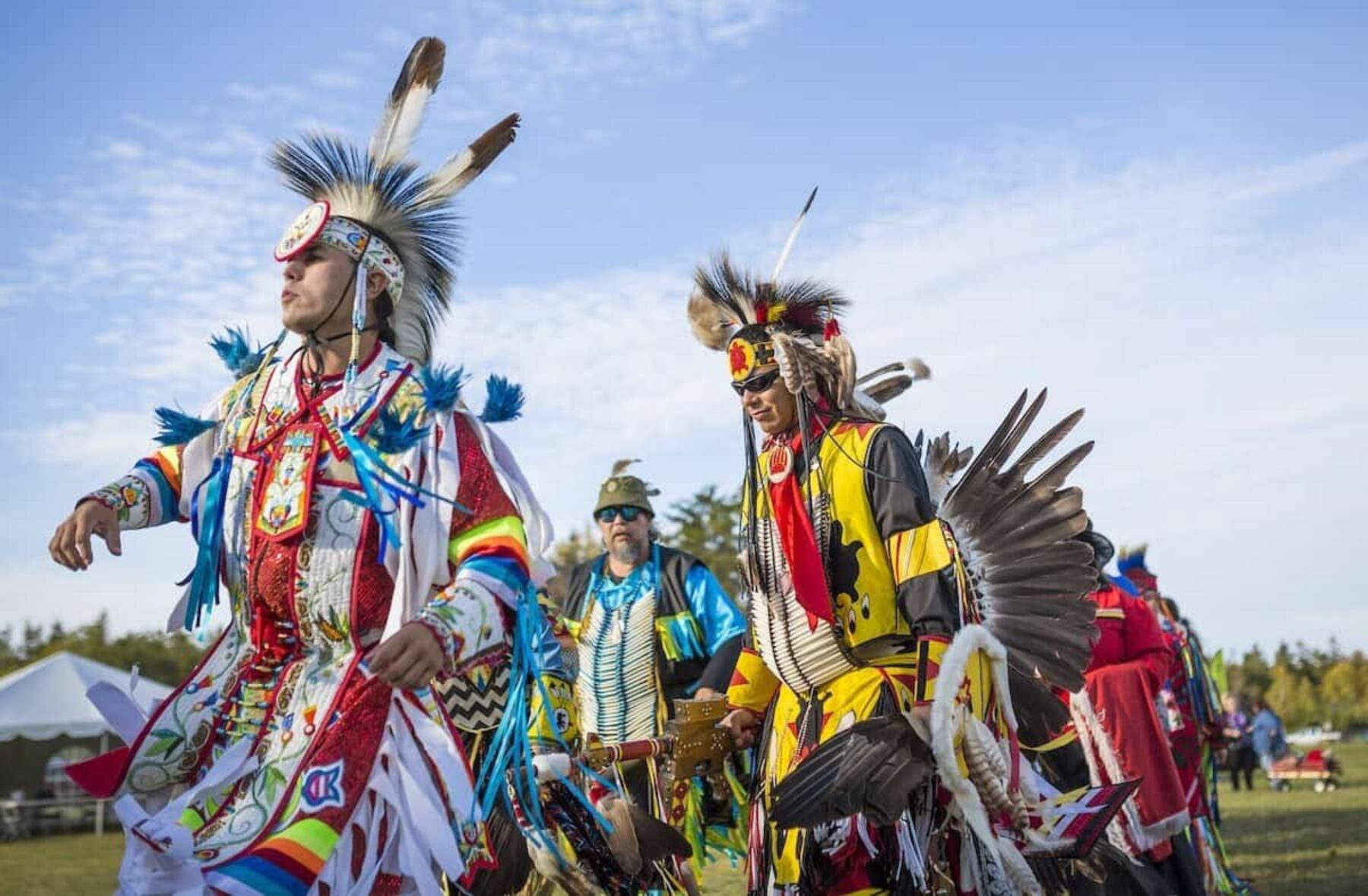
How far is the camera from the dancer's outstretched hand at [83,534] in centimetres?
279

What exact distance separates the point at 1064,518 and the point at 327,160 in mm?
2213

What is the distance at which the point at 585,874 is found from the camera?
154 inches

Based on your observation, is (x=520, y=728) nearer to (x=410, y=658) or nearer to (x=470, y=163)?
(x=410, y=658)

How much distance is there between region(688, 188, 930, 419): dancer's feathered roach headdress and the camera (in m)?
3.88

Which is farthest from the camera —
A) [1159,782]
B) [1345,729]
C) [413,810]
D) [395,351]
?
[1345,729]

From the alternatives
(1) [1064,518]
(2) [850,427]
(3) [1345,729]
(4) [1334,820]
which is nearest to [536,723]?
(2) [850,427]

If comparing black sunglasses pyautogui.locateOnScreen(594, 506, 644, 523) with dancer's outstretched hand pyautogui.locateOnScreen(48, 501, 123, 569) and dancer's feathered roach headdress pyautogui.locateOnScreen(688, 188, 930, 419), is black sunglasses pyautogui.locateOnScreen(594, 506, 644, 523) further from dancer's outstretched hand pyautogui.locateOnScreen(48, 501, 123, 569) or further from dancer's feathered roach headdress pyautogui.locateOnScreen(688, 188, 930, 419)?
dancer's outstretched hand pyautogui.locateOnScreen(48, 501, 123, 569)

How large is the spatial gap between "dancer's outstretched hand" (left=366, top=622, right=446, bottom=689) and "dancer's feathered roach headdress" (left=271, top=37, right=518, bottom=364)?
947mm

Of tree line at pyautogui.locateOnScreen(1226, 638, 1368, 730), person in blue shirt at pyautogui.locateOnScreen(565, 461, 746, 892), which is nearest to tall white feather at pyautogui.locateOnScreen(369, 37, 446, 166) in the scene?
person in blue shirt at pyautogui.locateOnScreen(565, 461, 746, 892)

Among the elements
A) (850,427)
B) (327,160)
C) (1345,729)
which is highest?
(327,160)

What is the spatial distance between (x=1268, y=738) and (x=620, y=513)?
17478 millimetres

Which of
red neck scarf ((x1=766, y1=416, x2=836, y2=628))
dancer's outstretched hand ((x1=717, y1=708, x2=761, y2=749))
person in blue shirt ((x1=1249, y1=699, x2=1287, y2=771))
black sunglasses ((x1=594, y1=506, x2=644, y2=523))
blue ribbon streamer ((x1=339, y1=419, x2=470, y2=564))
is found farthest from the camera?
person in blue shirt ((x1=1249, y1=699, x2=1287, y2=771))

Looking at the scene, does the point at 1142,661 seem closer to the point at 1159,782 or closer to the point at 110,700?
the point at 1159,782

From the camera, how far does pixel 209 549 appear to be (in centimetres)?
299
